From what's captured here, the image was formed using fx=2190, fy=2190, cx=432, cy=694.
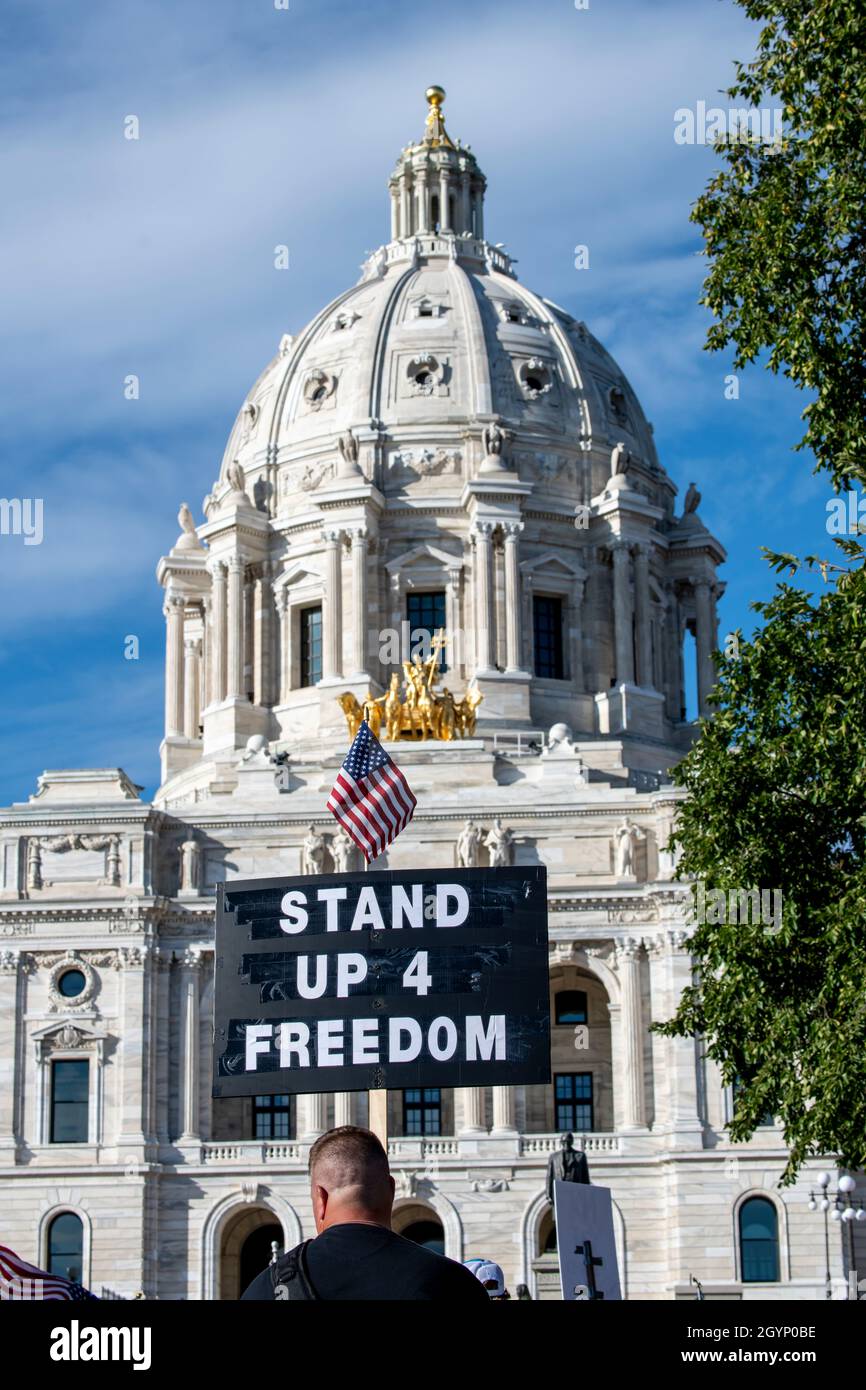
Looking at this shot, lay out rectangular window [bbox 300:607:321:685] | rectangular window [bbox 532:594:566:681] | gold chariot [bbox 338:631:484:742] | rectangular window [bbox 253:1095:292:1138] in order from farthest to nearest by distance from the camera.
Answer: rectangular window [bbox 300:607:321:685]
rectangular window [bbox 532:594:566:681]
gold chariot [bbox 338:631:484:742]
rectangular window [bbox 253:1095:292:1138]

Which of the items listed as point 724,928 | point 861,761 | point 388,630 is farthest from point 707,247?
point 388,630

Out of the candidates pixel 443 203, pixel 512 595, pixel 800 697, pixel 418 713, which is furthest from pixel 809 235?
pixel 443 203

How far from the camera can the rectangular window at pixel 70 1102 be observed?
222 feet

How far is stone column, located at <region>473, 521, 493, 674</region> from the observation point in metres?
83.0

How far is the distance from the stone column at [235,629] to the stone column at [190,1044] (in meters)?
18.5

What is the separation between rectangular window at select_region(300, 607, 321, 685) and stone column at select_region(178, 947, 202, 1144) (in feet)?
62.8

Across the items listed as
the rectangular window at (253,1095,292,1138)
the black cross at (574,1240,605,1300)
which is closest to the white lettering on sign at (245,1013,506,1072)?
the black cross at (574,1240,605,1300)

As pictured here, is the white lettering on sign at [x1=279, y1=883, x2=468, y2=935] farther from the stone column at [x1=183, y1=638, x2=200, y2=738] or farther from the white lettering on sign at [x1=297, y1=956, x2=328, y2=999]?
the stone column at [x1=183, y1=638, x2=200, y2=738]

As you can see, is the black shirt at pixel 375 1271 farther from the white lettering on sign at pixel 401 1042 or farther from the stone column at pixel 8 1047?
the stone column at pixel 8 1047

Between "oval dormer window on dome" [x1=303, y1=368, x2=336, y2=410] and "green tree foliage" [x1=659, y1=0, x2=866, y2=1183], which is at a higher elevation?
"oval dormer window on dome" [x1=303, y1=368, x2=336, y2=410]

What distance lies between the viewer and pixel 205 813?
70625 millimetres

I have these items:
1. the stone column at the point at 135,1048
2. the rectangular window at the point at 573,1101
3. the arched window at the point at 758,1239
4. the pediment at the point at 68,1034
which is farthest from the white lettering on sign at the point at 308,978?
the rectangular window at the point at 573,1101

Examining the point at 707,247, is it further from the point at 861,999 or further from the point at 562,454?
the point at 562,454

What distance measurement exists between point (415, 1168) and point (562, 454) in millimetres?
34109
